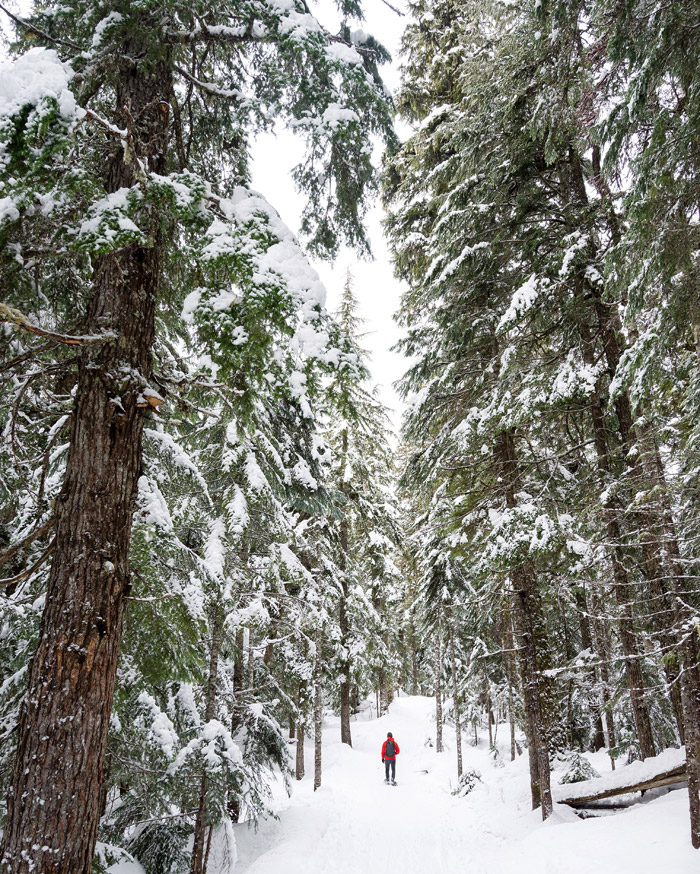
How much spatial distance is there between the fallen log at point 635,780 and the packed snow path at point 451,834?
0.70 ft

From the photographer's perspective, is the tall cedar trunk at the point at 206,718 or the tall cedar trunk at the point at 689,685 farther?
the tall cedar trunk at the point at 206,718

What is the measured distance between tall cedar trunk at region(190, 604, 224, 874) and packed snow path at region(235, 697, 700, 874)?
1210mm

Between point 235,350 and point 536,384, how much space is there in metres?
6.48

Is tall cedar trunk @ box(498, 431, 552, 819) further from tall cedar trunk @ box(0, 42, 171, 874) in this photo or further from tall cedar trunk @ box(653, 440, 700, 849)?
tall cedar trunk @ box(0, 42, 171, 874)

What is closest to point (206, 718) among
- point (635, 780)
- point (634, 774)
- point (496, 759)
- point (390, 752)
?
point (635, 780)

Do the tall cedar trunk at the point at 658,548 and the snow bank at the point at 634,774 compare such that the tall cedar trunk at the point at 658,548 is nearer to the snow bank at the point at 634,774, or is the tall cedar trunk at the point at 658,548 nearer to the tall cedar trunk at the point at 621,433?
the tall cedar trunk at the point at 621,433

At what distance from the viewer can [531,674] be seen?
8.98m

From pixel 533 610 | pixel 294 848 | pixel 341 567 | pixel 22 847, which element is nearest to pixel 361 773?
pixel 341 567

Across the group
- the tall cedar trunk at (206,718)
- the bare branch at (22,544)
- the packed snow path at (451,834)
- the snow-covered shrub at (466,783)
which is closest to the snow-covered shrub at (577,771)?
the packed snow path at (451,834)

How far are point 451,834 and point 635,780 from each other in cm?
442

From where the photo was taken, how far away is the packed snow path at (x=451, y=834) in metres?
6.00

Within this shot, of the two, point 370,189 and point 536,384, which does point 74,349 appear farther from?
point 536,384

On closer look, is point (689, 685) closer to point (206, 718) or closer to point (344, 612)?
point (206, 718)

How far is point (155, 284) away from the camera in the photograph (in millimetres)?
3617
